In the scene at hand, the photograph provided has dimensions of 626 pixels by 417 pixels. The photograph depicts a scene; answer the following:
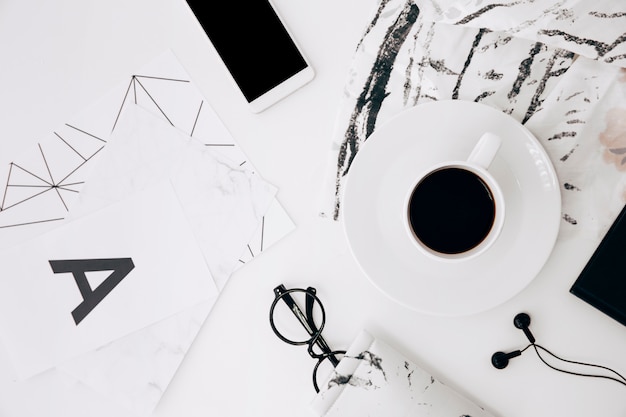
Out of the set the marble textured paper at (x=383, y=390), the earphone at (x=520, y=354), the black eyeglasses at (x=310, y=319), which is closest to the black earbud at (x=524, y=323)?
the earphone at (x=520, y=354)

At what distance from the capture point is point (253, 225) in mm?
597

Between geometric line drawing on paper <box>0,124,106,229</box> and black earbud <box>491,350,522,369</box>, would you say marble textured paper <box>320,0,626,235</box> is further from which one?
geometric line drawing on paper <box>0,124,106,229</box>

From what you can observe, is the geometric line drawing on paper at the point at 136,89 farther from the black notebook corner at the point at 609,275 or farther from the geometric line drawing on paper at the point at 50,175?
the black notebook corner at the point at 609,275

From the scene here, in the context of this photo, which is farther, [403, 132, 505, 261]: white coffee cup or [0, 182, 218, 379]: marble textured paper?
[0, 182, 218, 379]: marble textured paper

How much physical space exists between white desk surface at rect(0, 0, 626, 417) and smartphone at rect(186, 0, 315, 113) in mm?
22

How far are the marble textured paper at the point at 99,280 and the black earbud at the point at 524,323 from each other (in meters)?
0.40

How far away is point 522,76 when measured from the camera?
0.54 meters

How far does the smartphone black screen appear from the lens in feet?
1.88

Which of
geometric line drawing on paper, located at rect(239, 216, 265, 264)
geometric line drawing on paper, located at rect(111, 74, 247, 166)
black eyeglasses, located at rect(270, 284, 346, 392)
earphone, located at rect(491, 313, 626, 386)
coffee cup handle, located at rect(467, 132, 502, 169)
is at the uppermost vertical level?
geometric line drawing on paper, located at rect(111, 74, 247, 166)

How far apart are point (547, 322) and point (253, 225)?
408 millimetres

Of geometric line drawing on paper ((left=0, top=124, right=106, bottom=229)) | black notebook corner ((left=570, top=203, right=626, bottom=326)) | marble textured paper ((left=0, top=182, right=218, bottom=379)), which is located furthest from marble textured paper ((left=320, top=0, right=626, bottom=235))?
geometric line drawing on paper ((left=0, top=124, right=106, bottom=229))

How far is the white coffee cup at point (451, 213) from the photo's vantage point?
47 centimetres

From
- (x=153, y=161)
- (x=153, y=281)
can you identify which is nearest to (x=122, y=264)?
(x=153, y=281)

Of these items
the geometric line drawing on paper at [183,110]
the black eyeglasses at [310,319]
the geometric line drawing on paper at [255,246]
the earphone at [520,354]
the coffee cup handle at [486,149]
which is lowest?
the earphone at [520,354]
